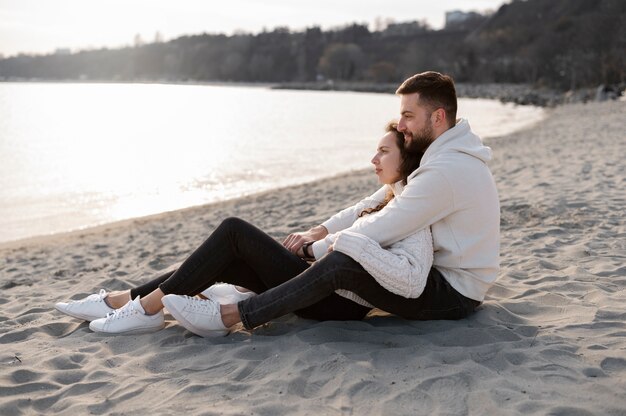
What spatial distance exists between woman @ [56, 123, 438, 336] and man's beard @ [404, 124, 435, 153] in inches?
1.9

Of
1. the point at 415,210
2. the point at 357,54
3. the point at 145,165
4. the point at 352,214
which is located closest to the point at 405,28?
the point at 357,54

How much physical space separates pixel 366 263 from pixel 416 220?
317 millimetres

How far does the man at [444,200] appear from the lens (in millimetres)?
2844

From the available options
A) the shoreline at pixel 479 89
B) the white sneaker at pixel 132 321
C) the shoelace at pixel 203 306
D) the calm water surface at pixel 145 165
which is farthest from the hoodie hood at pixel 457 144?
the shoreline at pixel 479 89

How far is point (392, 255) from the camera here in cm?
278

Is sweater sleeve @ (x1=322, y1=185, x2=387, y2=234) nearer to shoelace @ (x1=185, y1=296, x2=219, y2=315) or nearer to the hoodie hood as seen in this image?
the hoodie hood

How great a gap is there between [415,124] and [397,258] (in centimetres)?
69

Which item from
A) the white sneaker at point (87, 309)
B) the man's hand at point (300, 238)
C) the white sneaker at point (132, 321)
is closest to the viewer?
the white sneaker at point (132, 321)

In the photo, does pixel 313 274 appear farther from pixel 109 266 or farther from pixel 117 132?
pixel 117 132

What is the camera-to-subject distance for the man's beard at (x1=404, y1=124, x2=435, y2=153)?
3.01 metres

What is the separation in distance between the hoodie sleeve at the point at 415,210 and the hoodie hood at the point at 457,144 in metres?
0.14

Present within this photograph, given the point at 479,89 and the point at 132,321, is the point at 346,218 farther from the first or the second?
the point at 479,89

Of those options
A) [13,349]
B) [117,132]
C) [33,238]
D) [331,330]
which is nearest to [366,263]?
[331,330]

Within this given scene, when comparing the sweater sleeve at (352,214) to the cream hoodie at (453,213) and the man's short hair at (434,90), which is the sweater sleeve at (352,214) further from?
the man's short hair at (434,90)
